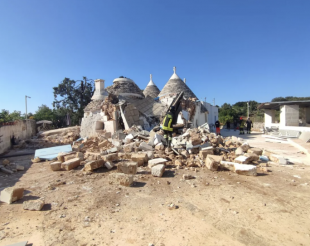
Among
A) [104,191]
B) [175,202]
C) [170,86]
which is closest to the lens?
[175,202]

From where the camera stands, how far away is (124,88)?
13305 millimetres

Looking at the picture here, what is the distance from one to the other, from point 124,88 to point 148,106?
8.47 feet

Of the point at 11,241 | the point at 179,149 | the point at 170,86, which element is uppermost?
the point at 170,86

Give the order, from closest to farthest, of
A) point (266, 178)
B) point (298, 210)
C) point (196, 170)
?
point (298, 210) < point (266, 178) < point (196, 170)

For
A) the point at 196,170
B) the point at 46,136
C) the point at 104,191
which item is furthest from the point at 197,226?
the point at 46,136

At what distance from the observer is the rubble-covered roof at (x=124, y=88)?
1311cm

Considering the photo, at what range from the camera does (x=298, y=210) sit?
2379 millimetres

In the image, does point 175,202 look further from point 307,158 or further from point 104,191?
point 307,158

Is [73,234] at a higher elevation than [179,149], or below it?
below

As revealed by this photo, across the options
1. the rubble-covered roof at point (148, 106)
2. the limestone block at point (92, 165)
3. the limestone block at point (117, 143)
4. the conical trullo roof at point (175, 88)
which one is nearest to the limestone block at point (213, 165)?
the limestone block at point (92, 165)

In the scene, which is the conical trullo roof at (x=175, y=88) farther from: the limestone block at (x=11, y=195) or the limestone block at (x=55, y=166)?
the limestone block at (x=11, y=195)

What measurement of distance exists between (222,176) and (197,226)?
1916 mm

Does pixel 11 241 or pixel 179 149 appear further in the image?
pixel 179 149

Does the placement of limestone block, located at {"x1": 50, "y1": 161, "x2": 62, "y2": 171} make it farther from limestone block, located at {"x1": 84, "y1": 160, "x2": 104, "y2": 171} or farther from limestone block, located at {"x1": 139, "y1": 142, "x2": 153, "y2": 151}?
limestone block, located at {"x1": 139, "y1": 142, "x2": 153, "y2": 151}
